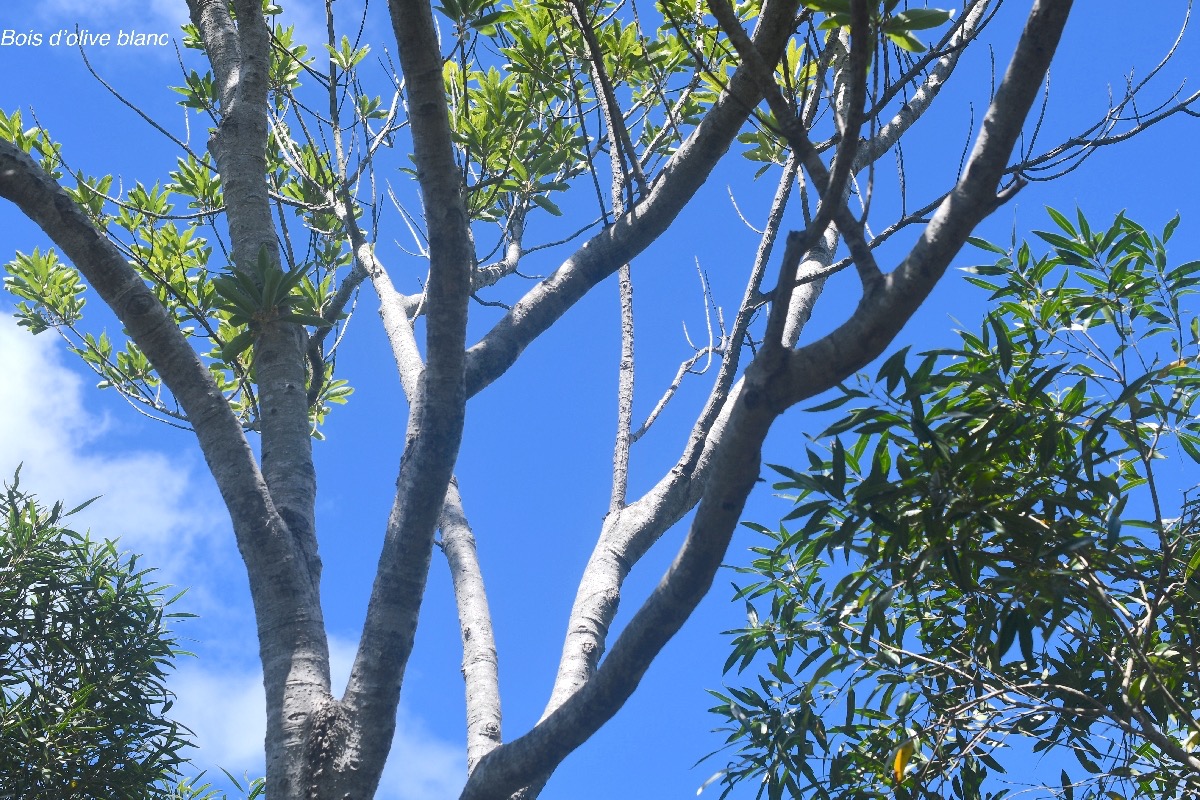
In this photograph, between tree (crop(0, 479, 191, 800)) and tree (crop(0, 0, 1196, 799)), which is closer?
tree (crop(0, 0, 1196, 799))

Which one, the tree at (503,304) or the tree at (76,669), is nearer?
the tree at (503,304)

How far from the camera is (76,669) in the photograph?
10.6 ft

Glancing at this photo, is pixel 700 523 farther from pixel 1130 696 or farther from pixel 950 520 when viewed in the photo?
pixel 1130 696

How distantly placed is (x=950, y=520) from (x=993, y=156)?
0.70m

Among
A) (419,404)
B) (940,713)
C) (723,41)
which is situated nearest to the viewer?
(940,713)

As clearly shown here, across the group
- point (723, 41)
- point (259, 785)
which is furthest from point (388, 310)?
point (259, 785)

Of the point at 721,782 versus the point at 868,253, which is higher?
the point at 868,253

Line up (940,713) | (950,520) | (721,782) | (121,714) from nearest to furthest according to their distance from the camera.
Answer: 1. (950,520)
2. (940,713)
3. (721,782)
4. (121,714)

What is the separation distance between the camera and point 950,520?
1.94m

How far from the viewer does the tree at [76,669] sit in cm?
299

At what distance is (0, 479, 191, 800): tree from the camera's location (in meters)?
2.99

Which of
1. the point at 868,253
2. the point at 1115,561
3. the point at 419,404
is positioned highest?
the point at 419,404

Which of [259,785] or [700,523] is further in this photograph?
[259,785]

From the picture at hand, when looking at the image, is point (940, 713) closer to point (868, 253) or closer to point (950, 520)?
point (950, 520)
